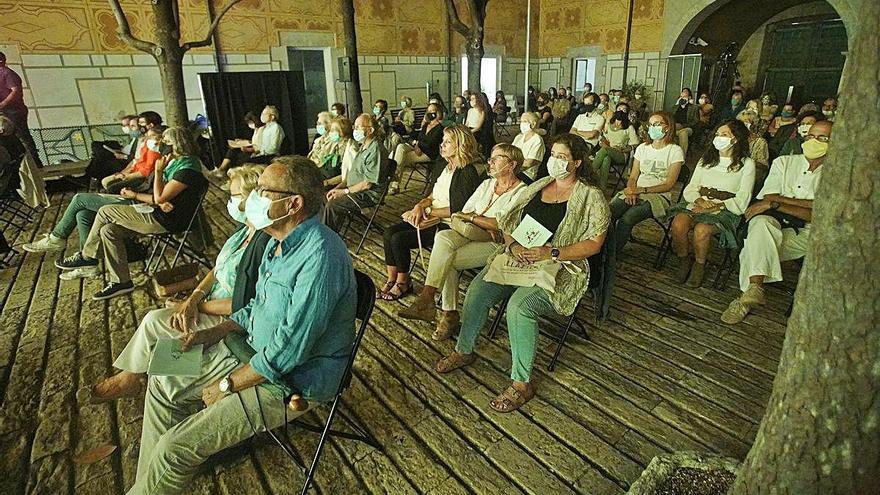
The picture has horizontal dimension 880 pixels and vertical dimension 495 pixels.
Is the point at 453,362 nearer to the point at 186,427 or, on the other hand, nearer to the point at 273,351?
the point at 273,351

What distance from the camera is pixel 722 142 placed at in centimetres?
381

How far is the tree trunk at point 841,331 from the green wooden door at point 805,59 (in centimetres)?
1752

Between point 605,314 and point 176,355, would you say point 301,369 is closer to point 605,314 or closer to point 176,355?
point 176,355

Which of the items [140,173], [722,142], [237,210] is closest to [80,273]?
[140,173]

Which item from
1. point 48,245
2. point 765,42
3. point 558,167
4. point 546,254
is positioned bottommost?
point 48,245

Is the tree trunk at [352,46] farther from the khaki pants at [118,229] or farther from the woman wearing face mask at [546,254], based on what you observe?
the woman wearing face mask at [546,254]

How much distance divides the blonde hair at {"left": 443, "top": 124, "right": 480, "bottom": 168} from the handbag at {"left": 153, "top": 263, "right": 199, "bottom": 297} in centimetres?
206

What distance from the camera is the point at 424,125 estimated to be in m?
9.52

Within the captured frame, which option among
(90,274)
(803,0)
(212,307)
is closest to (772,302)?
(212,307)

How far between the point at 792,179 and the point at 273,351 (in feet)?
12.8

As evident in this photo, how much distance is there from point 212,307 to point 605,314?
2.50 m

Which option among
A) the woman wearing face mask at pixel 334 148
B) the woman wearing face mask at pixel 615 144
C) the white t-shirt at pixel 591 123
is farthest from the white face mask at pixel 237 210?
the white t-shirt at pixel 591 123

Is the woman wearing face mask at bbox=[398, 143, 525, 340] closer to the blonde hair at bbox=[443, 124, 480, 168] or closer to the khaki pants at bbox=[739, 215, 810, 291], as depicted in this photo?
the blonde hair at bbox=[443, 124, 480, 168]

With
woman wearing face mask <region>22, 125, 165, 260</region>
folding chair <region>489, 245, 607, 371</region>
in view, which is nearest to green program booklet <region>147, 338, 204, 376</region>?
folding chair <region>489, 245, 607, 371</region>
